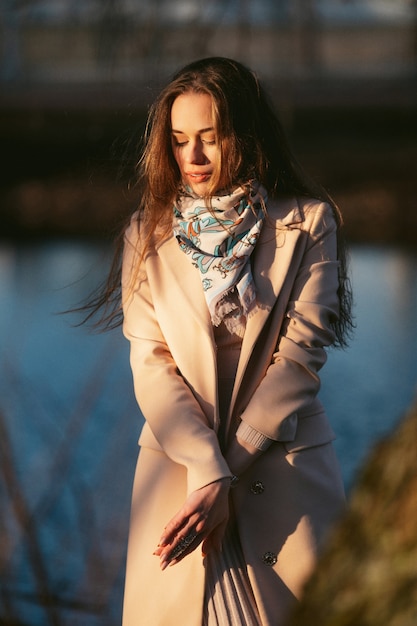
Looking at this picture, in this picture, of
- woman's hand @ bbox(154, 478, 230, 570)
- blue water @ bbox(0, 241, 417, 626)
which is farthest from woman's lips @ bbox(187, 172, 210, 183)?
woman's hand @ bbox(154, 478, 230, 570)

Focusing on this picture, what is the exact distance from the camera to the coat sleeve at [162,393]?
87.0 inches

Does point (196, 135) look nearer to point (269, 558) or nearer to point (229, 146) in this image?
point (229, 146)

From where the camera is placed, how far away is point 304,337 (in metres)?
2.31

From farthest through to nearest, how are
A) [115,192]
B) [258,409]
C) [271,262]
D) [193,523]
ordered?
[115,192]
[271,262]
[258,409]
[193,523]

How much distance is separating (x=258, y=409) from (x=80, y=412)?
0.35m

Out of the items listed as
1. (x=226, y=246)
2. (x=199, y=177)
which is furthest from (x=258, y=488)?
(x=199, y=177)

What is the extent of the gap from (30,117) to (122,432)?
1446 cm

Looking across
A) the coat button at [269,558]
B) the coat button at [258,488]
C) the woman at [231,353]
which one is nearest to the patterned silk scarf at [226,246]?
the woman at [231,353]

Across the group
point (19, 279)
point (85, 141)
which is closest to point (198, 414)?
point (19, 279)

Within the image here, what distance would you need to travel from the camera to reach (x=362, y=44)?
21.5 m

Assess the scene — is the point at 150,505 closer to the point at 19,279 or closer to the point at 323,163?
the point at 19,279

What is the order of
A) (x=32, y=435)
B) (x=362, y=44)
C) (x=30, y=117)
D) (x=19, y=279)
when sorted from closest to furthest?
(x=32, y=435), (x=19, y=279), (x=30, y=117), (x=362, y=44)

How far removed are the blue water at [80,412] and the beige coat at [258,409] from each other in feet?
0.38

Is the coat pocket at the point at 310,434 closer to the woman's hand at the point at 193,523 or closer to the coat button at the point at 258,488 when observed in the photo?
the coat button at the point at 258,488
